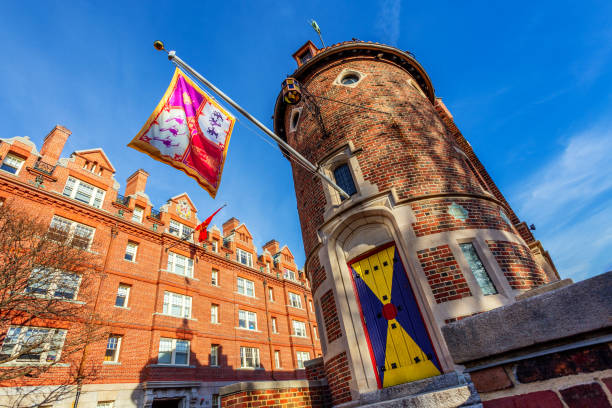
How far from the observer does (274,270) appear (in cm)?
3306

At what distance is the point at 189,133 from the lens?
6.93 m

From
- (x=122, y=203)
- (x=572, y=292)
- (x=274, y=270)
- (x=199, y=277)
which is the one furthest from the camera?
(x=274, y=270)

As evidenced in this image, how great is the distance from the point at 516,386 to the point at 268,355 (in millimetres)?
27112

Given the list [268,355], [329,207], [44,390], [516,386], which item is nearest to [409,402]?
[516,386]

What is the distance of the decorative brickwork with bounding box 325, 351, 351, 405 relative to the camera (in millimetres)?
6363

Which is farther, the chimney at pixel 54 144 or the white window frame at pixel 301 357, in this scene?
the white window frame at pixel 301 357

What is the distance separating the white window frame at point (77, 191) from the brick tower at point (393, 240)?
1716 centimetres

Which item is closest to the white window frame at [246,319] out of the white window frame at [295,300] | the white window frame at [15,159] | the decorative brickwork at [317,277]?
the white window frame at [295,300]

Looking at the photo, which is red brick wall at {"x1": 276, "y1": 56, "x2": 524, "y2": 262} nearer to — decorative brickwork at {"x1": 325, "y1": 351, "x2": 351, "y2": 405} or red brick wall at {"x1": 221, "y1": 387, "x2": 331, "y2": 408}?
decorative brickwork at {"x1": 325, "y1": 351, "x2": 351, "y2": 405}

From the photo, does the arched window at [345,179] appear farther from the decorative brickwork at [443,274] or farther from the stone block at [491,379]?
the stone block at [491,379]

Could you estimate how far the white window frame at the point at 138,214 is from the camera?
867 inches

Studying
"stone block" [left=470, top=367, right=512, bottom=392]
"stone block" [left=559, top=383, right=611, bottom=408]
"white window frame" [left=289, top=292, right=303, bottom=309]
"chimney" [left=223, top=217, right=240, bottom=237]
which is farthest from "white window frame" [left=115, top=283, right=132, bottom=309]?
"stone block" [left=559, top=383, right=611, bottom=408]

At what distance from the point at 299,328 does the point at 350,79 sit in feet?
87.8

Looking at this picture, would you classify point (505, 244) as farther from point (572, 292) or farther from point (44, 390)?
point (44, 390)
